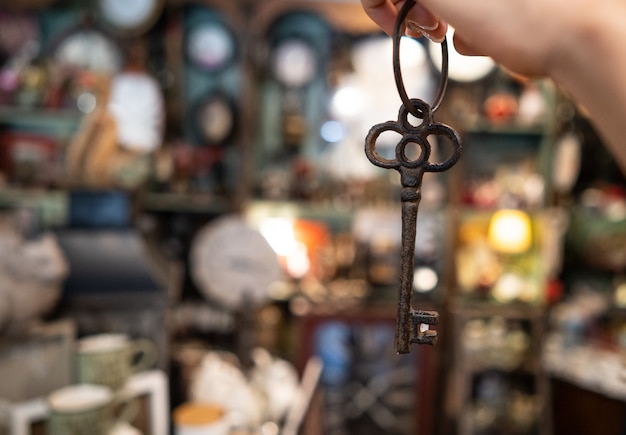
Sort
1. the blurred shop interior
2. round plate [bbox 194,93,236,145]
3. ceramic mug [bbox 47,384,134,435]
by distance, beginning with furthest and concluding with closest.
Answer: round plate [bbox 194,93,236,145] < the blurred shop interior < ceramic mug [bbox 47,384,134,435]

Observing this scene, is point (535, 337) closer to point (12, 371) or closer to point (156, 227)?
point (156, 227)

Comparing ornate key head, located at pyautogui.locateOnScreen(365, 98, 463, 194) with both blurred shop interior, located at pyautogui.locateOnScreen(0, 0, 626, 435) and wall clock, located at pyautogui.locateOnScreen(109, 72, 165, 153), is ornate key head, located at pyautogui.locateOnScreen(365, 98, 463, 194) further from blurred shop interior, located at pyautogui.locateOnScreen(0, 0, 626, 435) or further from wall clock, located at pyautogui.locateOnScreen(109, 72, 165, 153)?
wall clock, located at pyautogui.locateOnScreen(109, 72, 165, 153)

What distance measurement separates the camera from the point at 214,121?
3.58 m

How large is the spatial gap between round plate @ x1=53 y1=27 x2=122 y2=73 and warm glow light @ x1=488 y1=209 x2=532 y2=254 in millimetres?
2510

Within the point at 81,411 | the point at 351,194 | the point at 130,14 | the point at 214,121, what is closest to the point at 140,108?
the point at 214,121

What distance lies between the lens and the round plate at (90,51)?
11.4ft

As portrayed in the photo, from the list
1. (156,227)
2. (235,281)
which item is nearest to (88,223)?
(235,281)

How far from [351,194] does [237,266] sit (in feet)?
5.56

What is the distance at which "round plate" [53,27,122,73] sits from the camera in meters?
3.47

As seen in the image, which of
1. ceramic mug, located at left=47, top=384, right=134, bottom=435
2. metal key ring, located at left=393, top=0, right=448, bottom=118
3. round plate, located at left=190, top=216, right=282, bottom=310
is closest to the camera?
metal key ring, located at left=393, top=0, right=448, bottom=118

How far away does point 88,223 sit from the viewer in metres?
1.55

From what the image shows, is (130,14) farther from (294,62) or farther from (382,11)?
(382,11)

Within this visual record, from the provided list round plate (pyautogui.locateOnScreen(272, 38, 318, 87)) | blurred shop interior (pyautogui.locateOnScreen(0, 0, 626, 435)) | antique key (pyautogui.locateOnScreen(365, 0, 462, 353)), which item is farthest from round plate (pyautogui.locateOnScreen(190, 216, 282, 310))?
round plate (pyautogui.locateOnScreen(272, 38, 318, 87))

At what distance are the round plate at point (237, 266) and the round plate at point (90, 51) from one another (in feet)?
6.54
